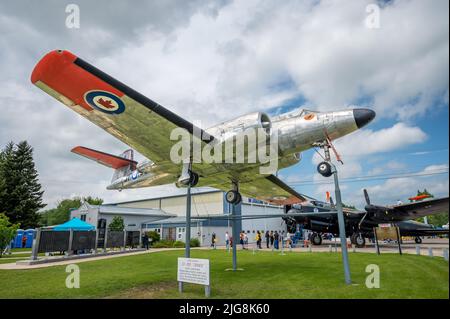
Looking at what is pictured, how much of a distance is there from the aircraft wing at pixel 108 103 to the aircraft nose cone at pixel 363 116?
502cm

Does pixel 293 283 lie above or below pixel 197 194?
below

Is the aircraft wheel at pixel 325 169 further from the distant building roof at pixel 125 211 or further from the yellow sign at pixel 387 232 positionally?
the distant building roof at pixel 125 211

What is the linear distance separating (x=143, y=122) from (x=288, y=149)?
542 centimetres

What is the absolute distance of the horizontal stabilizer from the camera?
511 inches

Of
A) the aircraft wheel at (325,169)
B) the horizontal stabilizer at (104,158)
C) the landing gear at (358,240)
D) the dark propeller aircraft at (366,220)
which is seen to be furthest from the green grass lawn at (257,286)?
the landing gear at (358,240)

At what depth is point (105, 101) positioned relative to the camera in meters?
8.47

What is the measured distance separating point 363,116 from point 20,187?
5484 cm

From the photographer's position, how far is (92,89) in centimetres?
799

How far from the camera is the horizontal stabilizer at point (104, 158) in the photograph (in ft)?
42.6

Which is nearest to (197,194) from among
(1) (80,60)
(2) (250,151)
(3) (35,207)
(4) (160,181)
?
(3) (35,207)

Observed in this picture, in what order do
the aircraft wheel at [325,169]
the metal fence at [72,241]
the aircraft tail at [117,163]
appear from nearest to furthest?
the aircraft wheel at [325,169] → the aircraft tail at [117,163] → the metal fence at [72,241]

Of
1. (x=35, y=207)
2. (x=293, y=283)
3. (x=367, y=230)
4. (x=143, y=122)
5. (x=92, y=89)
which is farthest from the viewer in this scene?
(x=35, y=207)

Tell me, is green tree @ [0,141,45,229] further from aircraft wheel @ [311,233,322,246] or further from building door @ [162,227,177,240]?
aircraft wheel @ [311,233,322,246]
